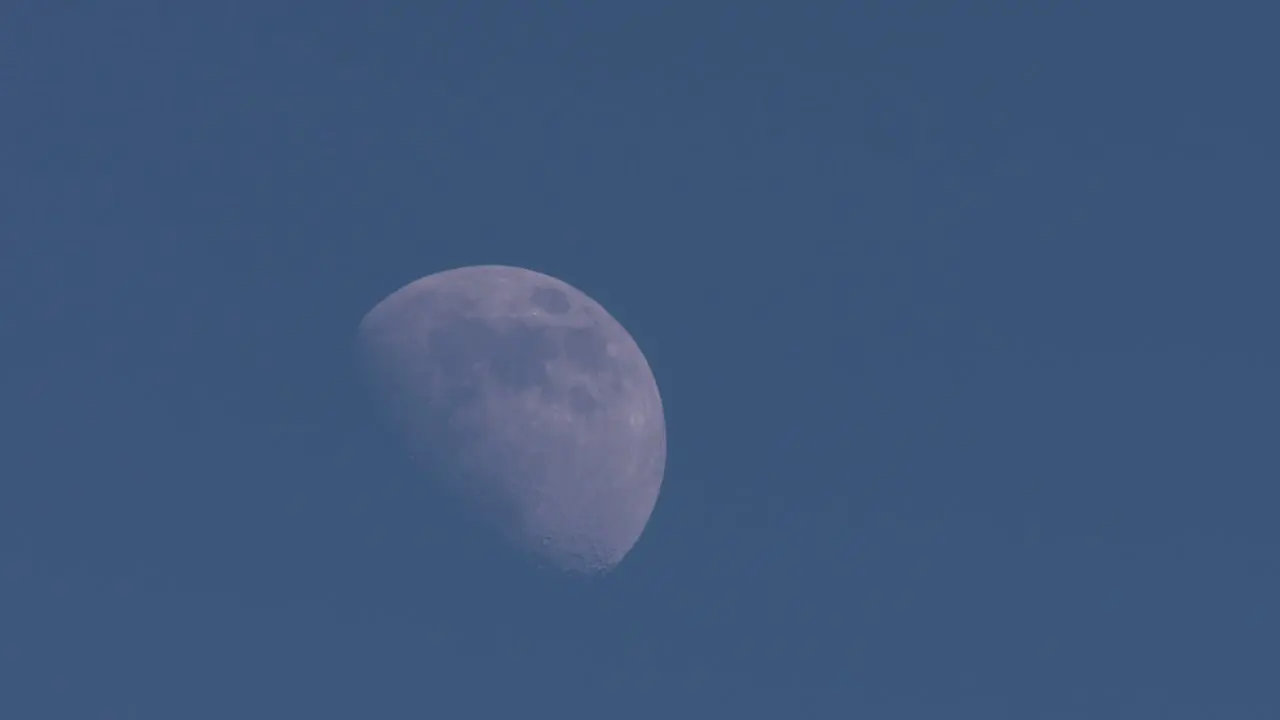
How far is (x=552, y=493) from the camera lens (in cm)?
6419

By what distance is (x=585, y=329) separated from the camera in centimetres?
6756

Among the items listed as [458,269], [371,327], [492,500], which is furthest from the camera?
[458,269]

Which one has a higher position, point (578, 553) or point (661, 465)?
point (661, 465)

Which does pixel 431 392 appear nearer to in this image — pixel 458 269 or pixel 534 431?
pixel 534 431

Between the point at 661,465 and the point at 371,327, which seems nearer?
the point at 371,327

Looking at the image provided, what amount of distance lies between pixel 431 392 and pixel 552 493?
226 inches

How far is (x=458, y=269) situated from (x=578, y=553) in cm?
1411

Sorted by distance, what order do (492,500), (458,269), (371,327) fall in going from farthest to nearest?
(458,269) < (371,327) < (492,500)

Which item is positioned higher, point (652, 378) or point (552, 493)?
point (652, 378)

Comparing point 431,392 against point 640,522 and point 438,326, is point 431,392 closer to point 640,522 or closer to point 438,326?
point 438,326

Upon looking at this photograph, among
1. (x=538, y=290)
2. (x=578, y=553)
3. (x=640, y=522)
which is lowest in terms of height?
(x=578, y=553)

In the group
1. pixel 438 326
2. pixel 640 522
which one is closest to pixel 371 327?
pixel 438 326

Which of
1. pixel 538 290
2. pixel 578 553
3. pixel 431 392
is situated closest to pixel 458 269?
pixel 538 290

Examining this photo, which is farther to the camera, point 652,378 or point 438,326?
point 652,378
